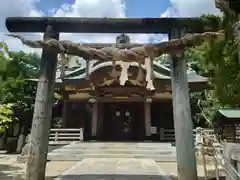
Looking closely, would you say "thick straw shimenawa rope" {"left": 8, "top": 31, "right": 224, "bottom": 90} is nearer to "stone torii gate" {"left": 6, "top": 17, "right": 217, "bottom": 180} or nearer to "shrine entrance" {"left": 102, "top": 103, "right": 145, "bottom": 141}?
"stone torii gate" {"left": 6, "top": 17, "right": 217, "bottom": 180}

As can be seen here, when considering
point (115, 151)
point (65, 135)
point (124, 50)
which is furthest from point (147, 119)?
point (124, 50)

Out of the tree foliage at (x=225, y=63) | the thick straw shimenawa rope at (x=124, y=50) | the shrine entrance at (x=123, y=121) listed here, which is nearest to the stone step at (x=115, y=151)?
the shrine entrance at (x=123, y=121)

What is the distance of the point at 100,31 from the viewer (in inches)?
217

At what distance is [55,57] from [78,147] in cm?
828

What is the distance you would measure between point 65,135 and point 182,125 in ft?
41.0

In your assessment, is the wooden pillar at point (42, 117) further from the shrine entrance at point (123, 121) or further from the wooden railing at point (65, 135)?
the shrine entrance at point (123, 121)

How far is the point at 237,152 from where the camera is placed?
3.98 metres

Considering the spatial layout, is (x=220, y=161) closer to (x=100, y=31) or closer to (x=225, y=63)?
(x=225, y=63)

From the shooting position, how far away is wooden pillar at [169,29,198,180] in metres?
4.71

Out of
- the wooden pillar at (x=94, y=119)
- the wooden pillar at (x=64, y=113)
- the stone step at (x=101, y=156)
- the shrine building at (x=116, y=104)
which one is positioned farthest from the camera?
the wooden pillar at (x=64, y=113)

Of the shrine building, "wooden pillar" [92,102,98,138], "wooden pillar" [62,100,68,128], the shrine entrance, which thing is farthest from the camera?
the shrine entrance

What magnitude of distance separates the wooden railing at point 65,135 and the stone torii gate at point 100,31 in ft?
36.0

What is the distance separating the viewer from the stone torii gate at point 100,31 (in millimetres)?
4805

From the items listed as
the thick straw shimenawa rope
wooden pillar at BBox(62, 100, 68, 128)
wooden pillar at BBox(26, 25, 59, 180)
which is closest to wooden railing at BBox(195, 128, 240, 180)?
the thick straw shimenawa rope
